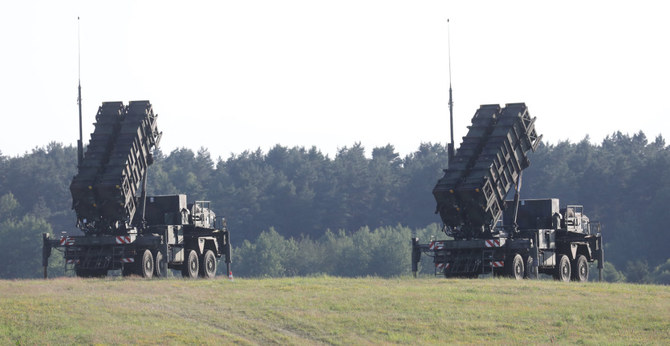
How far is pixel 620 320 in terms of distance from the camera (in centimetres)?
3116

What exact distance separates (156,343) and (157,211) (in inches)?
757

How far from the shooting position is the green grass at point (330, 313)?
28828mm

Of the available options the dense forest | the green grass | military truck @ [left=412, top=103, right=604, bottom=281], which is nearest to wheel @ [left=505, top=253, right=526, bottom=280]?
military truck @ [left=412, top=103, right=604, bottom=281]

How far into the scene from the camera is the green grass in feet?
94.6

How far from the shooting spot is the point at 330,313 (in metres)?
31.8

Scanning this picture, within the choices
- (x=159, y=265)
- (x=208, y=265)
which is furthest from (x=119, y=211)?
(x=208, y=265)

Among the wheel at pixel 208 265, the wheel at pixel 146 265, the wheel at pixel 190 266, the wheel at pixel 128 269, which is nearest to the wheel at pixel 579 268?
the wheel at pixel 208 265

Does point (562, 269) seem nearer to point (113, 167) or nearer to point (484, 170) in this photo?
point (484, 170)

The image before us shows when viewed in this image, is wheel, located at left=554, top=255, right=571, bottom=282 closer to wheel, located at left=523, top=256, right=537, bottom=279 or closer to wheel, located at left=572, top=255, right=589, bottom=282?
wheel, located at left=572, top=255, right=589, bottom=282

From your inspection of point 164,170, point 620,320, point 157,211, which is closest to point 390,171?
point 164,170

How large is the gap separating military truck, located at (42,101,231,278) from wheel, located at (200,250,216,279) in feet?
3.70

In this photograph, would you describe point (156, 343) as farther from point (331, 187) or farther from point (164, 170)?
point (164, 170)

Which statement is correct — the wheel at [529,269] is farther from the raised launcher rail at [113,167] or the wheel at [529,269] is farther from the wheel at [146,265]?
the raised launcher rail at [113,167]

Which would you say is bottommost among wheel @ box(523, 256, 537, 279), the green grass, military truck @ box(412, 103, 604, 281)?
the green grass
